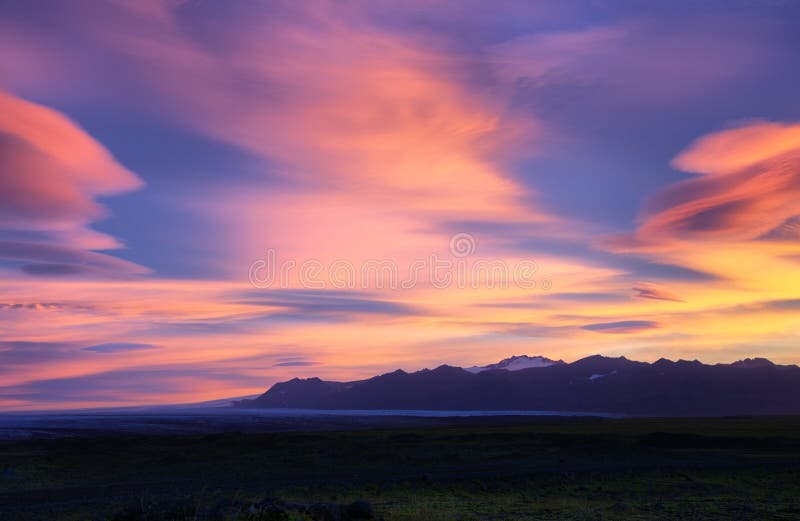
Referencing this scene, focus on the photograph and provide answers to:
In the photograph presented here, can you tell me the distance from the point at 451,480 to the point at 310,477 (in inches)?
350

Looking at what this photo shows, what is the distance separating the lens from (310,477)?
38.8 meters

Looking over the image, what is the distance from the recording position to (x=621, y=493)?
30422mm

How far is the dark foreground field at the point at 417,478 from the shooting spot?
23.9 m

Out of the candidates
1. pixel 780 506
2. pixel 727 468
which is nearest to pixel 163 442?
pixel 727 468

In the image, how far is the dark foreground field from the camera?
2391 cm

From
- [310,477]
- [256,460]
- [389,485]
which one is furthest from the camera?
[256,460]

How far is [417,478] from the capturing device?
3528 cm

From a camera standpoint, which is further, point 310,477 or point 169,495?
point 310,477

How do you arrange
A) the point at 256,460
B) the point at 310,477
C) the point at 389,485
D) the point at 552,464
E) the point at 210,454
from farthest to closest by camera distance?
1. the point at 210,454
2. the point at 256,460
3. the point at 552,464
4. the point at 310,477
5. the point at 389,485

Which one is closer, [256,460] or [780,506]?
[780,506]

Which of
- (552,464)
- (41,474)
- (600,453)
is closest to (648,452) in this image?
(600,453)

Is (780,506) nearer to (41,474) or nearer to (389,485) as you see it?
A: (389,485)

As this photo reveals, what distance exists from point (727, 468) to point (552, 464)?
33.5ft

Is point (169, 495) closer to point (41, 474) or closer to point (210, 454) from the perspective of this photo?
point (41, 474)
